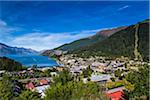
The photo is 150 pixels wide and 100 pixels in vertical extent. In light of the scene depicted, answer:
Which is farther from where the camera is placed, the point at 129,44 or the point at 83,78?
the point at 129,44

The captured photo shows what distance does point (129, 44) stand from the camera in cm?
7181

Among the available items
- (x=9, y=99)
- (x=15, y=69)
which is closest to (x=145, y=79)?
(x=9, y=99)

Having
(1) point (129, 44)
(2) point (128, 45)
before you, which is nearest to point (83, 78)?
(2) point (128, 45)

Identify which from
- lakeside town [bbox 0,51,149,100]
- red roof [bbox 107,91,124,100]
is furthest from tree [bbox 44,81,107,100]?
red roof [bbox 107,91,124,100]

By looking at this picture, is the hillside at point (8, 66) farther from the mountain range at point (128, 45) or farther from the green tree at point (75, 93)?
the mountain range at point (128, 45)

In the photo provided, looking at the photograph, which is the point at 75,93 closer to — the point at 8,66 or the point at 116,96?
the point at 116,96

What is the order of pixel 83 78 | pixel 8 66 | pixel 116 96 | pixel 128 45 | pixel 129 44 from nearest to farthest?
pixel 116 96
pixel 83 78
pixel 8 66
pixel 128 45
pixel 129 44

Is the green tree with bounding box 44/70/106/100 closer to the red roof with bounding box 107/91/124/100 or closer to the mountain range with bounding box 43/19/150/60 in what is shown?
the red roof with bounding box 107/91/124/100

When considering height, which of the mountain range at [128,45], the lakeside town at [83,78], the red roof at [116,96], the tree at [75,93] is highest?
the mountain range at [128,45]

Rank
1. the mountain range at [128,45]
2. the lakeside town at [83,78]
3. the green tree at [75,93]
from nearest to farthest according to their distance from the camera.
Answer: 1. the green tree at [75,93]
2. the lakeside town at [83,78]
3. the mountain range at [128,45]

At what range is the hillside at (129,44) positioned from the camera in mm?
65688

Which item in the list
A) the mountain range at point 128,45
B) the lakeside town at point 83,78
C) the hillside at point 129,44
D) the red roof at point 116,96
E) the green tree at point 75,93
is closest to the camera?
the green tree at point 75,93

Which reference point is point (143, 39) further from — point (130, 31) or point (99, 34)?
→ point (99, 34)

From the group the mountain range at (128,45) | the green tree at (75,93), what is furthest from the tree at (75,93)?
the mountain range at (128,45)
